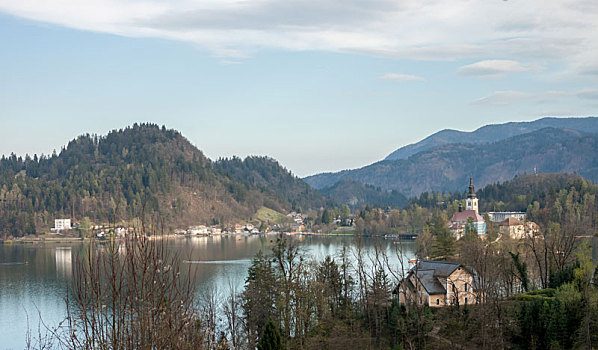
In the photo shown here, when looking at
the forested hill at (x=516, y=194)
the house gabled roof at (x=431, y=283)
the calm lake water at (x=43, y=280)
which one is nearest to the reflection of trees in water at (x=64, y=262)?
the calm lake water at (x=43, y=280)

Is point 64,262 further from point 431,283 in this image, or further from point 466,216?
point 466,216

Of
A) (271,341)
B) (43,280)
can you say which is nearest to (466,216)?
(43,280)

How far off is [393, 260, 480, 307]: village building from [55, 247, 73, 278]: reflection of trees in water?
27775 millimetres

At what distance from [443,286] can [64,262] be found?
135 feet

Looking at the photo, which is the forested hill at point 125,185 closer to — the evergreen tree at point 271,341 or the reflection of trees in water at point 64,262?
the reflection of trees in water at point 64,262

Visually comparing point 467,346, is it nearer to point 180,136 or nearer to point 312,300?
point 312,300

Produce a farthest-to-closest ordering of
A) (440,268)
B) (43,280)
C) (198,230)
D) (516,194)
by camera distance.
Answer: (198,230)
(516,194)
(43,280)
(440,268)

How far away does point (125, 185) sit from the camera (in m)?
125

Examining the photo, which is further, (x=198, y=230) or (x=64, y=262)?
(x=198, y=230)

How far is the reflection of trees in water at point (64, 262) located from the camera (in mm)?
47812

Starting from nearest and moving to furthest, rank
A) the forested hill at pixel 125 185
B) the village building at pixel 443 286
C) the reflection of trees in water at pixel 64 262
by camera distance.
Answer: the village building at pixel 443 286 < the reflection of trees in water at pixel 64 262 < the forested hill at pixel 125 185

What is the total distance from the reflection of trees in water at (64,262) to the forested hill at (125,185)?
18.7 meters

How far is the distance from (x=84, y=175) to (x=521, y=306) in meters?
118

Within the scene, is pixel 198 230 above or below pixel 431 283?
above
